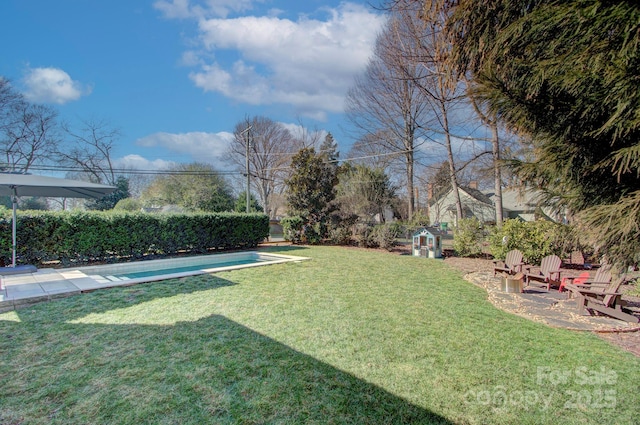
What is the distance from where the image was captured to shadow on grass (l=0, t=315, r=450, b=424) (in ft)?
7.64

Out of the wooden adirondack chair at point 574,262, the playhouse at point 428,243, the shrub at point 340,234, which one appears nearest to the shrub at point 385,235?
the playhouse at point 428,243

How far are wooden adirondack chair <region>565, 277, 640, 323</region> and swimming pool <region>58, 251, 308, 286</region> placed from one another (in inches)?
293

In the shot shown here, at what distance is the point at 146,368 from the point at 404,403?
2492 millimetres

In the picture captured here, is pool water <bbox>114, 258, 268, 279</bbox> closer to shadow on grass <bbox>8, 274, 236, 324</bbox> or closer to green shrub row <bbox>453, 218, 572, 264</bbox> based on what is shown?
shadow on grass <bbox>8, 274, 236, 324</bbox>

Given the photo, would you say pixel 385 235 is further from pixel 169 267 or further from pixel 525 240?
pixel 169 267

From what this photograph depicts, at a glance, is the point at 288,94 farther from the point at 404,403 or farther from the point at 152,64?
the point at 404,403

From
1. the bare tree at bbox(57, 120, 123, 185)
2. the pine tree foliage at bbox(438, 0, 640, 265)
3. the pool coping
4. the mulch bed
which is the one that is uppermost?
the bare tree at bbox(57, 120, 123, 185)

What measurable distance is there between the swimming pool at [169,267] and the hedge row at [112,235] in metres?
1.14

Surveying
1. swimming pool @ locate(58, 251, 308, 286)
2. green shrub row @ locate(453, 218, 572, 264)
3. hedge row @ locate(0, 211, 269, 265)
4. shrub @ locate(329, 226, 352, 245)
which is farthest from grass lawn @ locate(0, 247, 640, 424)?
shrub @ locate(329, 226, 352, 245)

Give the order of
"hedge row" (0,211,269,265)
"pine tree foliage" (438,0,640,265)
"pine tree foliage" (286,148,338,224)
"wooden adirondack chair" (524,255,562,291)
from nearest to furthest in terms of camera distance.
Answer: "pine tree foliage" (438,0,640,265)
"wooden adirondack chair" (524,255,562,291)
"hedge row" (0,211,269,265)
"pine tree foliage" (286,148,338,224)

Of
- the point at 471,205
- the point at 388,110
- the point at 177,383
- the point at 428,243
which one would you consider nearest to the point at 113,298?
the point at 177,383

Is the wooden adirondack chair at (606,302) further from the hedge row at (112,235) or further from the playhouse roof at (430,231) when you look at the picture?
the hedge row at (112,235)

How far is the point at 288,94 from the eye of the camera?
1050 inches

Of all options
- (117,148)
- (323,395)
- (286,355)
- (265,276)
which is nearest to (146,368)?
(286,355)
